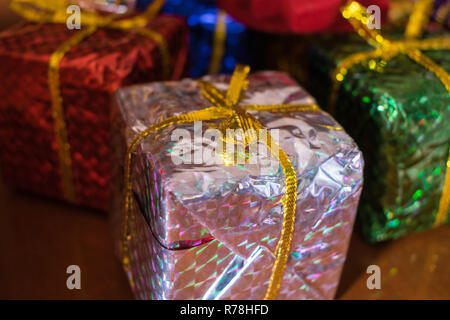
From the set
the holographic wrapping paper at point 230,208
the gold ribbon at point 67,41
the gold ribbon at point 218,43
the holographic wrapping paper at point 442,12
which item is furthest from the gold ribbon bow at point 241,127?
the holographic wrapping paper at point 442,12

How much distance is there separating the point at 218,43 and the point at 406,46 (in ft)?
1.44

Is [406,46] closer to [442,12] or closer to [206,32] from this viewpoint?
[442,12]

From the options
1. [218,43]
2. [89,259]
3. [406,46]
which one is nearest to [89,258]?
[89,259]

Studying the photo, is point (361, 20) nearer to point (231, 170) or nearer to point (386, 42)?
point (386, 42)

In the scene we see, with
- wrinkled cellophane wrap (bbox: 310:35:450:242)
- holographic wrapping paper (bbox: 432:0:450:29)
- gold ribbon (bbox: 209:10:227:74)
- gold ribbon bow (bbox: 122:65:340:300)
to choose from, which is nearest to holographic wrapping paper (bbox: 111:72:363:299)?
gold ribbon bow (bbox: 122:65:340:300)

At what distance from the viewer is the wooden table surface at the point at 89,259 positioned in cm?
89

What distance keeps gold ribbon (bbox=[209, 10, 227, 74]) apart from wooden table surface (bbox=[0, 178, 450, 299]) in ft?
1.54

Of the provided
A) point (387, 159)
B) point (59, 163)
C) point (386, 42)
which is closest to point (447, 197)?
point (387, 159)

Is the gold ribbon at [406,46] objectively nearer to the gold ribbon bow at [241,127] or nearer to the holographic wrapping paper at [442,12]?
the holographic wrapping paper at [442,12]

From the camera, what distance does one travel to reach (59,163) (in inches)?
39.7

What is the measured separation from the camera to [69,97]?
0.92m

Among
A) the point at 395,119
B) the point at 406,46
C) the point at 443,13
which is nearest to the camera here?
the point at 395,119

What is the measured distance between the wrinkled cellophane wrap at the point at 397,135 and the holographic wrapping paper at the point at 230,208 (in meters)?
0.13
